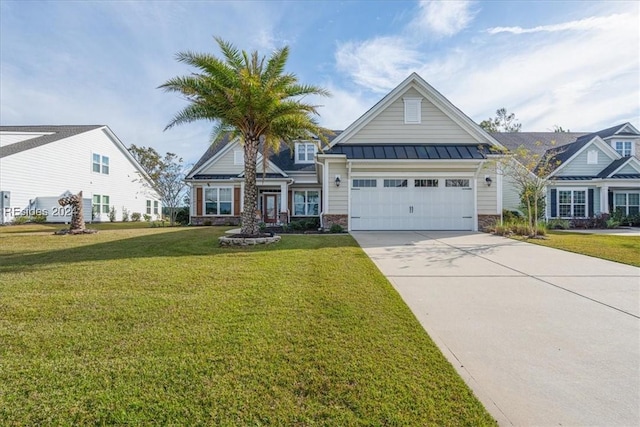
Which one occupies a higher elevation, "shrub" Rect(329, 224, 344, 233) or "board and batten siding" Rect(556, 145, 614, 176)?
"board and batten siding" Rect(556, 145, 614, 176)

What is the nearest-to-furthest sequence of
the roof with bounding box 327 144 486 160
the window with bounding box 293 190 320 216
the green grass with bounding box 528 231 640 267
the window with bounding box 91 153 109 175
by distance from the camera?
the green grass with bounding box 528 231 640 267 < the roof with bounding box 327 144 486 160 < the window with bounding box 293 190 320 216 < the window with bounding box 91 153 109 175

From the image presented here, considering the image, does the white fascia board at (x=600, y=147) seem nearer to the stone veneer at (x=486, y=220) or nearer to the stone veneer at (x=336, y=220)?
the stone veneer at (x=486, y=220)

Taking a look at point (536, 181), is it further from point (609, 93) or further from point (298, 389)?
point (298, 389)

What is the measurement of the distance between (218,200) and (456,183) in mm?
15167

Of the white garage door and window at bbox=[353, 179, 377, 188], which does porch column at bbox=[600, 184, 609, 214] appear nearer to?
the white garage door

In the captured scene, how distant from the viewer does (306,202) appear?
69.7 ft

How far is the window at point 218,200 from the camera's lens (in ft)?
67.7

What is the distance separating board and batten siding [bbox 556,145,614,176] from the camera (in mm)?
19656

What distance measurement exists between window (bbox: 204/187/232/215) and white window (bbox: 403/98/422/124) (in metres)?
12.6

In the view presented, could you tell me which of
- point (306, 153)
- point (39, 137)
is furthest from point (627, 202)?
point (39, 137)

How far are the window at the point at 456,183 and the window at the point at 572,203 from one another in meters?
10.0

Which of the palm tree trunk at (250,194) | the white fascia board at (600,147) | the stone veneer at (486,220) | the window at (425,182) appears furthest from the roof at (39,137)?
the white fascia board at (600,147)

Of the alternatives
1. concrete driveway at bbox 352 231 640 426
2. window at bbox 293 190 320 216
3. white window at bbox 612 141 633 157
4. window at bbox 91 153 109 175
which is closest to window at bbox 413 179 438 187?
concrete driveway at bbox 352 231 640 426

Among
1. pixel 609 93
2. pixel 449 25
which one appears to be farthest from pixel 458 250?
pixel 609 93
